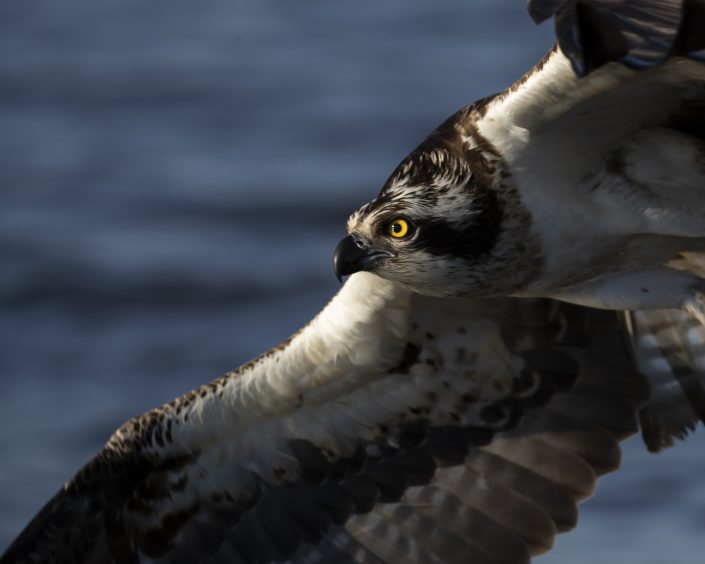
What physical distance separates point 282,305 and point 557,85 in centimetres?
723

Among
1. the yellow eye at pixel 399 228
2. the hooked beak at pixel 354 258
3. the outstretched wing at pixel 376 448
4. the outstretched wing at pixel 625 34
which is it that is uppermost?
the outstretched wing at pixel 625 34

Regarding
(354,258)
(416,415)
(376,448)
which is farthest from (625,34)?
(376,448)

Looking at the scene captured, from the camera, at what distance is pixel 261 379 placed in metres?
7.96

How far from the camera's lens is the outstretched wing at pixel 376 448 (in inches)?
315

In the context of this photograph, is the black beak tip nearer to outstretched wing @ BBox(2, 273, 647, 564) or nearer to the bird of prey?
the bird of prey

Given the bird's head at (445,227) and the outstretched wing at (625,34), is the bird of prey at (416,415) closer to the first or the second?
the bird's head at (445,227)

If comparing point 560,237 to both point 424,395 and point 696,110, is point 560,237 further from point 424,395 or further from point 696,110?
point 424,395

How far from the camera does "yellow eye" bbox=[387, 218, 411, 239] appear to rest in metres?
7.29

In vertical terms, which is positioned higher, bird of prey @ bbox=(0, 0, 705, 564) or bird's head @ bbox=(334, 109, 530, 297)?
bird's head @ bbox=(334, 109, 530, 297)

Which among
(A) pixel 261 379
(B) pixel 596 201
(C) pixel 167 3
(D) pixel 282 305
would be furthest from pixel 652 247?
(C) pixel 167 3

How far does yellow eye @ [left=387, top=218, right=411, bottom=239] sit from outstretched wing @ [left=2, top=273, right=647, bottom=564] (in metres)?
0.60

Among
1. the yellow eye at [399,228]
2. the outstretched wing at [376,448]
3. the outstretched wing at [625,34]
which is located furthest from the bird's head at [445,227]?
the outstretched wing at [625,34]

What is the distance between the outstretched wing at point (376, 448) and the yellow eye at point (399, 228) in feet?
1.97

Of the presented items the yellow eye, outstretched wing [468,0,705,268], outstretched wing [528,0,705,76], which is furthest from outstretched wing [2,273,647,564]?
outstretched wing [528,0,705,76]
